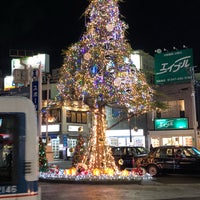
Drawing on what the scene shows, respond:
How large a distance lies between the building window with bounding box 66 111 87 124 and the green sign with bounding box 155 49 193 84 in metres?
13.9

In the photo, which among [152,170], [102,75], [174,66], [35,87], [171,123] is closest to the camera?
[102,75]

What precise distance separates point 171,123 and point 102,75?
2190 cm

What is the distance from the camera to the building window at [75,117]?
45.7 metres

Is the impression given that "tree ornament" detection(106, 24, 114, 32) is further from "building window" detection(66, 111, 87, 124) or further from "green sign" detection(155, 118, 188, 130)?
"building window" detection(66, 111, 87, 124)

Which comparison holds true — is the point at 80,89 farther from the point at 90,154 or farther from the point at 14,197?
the point at 14,197

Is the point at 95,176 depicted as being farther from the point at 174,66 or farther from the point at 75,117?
the point at 75,117

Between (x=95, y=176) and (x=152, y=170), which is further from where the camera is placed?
(x=152, y=170)

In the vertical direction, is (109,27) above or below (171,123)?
above

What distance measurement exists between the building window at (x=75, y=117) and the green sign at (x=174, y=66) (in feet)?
45.5

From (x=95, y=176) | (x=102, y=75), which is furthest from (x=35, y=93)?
(x=95, y=176)

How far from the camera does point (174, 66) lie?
117 feet

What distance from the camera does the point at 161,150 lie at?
63.1 feet

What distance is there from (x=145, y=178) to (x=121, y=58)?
558cm

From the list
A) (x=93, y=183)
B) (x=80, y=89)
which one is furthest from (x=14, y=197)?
(x=80, y=89)
